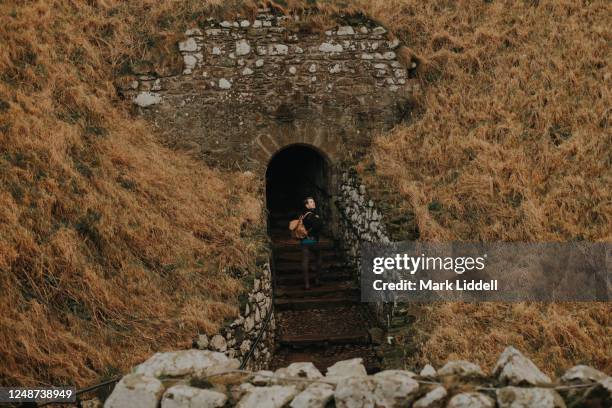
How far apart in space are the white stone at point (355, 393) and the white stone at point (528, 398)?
740mm

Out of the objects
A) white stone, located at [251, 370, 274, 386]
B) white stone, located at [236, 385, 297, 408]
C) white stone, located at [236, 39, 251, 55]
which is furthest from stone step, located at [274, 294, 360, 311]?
white stone, located at [236, 385, 297, 408]

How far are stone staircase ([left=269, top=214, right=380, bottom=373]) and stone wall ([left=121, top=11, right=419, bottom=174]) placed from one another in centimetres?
198

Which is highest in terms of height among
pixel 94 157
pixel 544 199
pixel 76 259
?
pixel 94 157

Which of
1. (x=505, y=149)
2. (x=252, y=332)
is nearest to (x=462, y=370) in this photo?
(x=252, y=332)

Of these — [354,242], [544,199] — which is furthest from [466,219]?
[354,242]

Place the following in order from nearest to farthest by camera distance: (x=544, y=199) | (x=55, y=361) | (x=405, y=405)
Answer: (x=405, y=405), (x=55, y=361), (x=544, y=199)

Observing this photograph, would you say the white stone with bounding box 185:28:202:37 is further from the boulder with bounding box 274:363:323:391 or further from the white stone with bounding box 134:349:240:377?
the boulder with bounding box 274:363:323:391

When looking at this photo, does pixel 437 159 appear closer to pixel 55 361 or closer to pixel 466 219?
pixel 466 219

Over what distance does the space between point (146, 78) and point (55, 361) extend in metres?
6.86

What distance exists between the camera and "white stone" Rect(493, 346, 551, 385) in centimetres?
338

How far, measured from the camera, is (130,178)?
28.3 feet

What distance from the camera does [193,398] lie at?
352 centimetres

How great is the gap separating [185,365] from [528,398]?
228cm

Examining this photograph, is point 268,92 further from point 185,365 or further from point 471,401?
point 471,401
